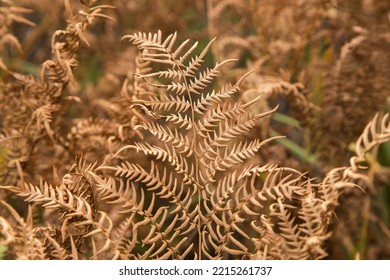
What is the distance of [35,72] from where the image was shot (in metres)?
1.81

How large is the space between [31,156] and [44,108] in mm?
149

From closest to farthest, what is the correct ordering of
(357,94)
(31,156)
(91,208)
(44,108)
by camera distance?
1. (91,208)
2. (44,108)
3. (31,156)
4. (357,94)

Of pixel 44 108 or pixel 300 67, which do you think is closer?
pixel 44 108

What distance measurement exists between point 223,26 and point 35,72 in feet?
1.84

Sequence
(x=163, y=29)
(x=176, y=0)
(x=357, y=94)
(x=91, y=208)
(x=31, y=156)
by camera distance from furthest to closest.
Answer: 1. (x=176, y=0)
2. (x=163, y=29)
3. (x=357, y=94)
4. (x=31, y=156)
5. (x=91, y=208)

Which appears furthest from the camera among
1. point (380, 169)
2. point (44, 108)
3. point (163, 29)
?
point (163, 29)

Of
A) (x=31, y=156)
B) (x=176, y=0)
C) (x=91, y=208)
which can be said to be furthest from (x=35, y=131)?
(x=176, y=0)

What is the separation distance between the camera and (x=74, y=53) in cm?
96

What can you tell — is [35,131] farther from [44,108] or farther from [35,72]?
[35,72]

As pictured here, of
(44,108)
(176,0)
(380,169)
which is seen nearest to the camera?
(44,108)
